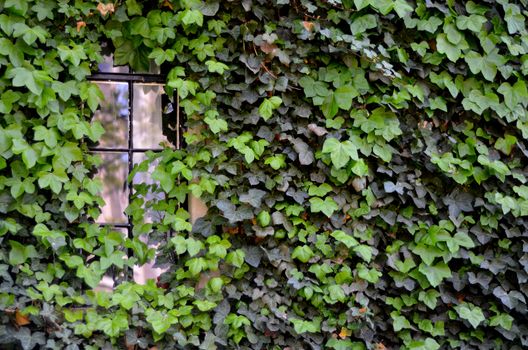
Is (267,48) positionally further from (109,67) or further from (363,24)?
(109,67)

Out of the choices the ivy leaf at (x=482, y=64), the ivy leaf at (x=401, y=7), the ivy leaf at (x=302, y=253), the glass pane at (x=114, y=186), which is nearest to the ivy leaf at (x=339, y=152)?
the ivy leaf at (x=302, y=253)

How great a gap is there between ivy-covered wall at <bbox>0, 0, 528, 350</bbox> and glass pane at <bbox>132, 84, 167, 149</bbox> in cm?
15

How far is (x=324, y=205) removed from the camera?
3.12 metres

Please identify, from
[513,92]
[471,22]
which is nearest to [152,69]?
[471,22]

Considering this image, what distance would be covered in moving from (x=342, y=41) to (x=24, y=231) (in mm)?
1945

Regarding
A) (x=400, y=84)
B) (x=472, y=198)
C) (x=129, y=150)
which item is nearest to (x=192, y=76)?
(x=129, y=150)

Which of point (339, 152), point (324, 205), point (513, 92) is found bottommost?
point (324, 205)

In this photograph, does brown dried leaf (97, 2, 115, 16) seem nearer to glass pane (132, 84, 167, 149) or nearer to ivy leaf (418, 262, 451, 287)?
glass pane (132, 84, 167, 149)

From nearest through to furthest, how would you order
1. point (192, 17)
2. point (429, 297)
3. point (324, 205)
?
1. point (192, 17)
2. point (324, 205)
3. point (429, 297)

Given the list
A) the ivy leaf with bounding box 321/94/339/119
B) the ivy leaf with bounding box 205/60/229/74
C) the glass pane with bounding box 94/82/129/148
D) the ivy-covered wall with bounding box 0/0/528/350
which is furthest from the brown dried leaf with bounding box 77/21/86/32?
the ivy leaf with bounding box 321/94/339/119

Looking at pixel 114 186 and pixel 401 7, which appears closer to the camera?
pixel 401 7

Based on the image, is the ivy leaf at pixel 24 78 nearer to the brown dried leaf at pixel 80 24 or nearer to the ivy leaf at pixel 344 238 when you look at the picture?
the brown dried leaf at pixel 80 24

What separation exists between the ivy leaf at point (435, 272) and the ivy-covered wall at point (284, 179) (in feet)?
0.04

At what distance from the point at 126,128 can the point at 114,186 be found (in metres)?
0.34
